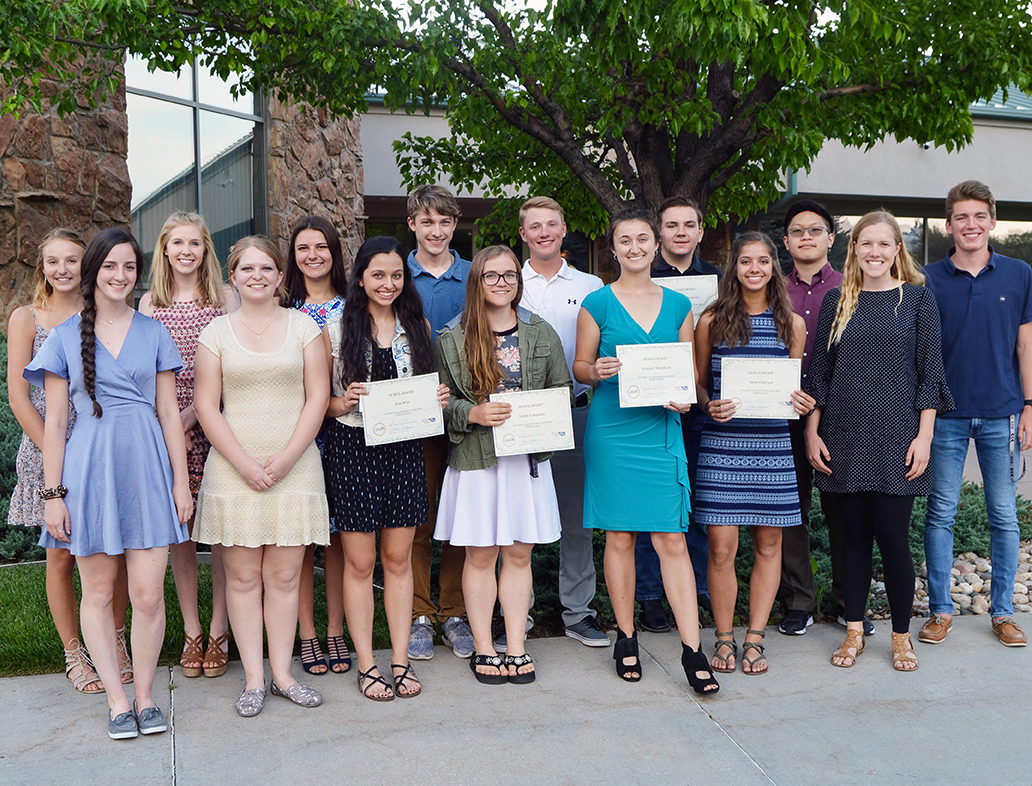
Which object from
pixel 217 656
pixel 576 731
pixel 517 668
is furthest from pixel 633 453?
pixel 217 656

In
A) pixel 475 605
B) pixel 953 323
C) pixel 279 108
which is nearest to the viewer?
pixel 475 605

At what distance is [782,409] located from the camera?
4.03 m

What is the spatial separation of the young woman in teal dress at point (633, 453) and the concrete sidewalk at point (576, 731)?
15.6 inches

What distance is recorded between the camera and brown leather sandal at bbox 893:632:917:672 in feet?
13.7

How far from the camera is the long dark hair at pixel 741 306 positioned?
412 cm

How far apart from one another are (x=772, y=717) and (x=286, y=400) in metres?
2.39

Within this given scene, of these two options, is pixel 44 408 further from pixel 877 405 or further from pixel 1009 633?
pixel 1009 633

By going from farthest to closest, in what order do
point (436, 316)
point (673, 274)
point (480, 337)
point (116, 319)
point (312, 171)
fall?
point (312, 171) → point (673, 274) → point (436, 316) → point (480, 337) → point (116, 319)

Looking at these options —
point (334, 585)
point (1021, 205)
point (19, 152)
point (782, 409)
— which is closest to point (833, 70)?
point (782, 409)

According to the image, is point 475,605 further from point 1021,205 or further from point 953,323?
point 1021,205

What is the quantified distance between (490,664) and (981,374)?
275 cm

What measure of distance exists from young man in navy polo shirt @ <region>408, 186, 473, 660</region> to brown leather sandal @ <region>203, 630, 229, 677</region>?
89 centimetres

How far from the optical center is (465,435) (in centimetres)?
404

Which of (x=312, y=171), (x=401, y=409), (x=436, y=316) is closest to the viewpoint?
(x=401, y=409)
